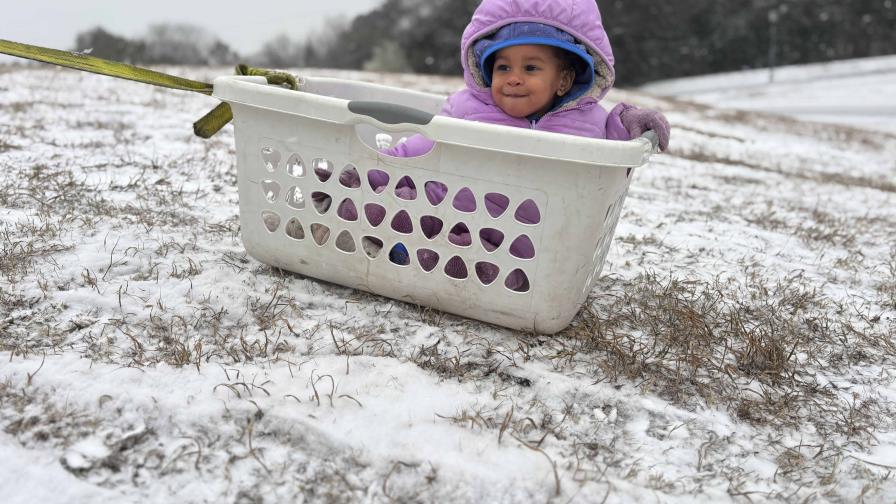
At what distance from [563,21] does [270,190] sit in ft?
3.81

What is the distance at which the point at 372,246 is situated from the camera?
2.14 m

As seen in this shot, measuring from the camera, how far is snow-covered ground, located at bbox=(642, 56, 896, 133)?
27.1 metres

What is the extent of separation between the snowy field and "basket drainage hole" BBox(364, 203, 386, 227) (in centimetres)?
29

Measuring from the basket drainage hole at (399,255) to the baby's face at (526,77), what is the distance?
797mm

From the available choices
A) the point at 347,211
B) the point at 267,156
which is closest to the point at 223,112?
the point at 267,156

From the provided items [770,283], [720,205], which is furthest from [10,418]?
[720,205]

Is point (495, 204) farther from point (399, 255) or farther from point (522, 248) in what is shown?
point (399, 255)

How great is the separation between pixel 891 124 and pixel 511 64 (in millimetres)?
25418

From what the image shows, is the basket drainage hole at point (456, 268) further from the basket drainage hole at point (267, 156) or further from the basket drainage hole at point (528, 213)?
the basket drainage hole at point (267, 156)

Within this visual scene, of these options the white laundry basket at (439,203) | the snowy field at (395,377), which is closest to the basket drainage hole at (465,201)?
the white laundry basket at (439,203)

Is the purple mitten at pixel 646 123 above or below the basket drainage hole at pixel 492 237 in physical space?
above

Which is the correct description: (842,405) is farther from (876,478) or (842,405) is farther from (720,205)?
(720,205)

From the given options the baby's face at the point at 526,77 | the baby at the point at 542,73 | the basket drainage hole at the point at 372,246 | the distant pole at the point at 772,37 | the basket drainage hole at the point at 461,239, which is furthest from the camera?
the distant pole at the point at 772,37

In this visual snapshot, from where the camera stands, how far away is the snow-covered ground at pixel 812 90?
27.1 m
